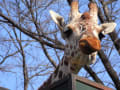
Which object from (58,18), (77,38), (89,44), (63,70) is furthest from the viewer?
(58,18)

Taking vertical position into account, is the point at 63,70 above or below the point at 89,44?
below

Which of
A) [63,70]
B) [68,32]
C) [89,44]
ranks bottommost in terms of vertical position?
→ [63,70]

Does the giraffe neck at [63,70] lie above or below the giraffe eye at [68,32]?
below

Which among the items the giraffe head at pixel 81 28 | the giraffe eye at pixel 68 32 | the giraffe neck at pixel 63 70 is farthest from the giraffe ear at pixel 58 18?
the giraffe neck at pixel 63 70

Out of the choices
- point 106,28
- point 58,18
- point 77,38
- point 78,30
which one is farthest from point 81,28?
point 58,18

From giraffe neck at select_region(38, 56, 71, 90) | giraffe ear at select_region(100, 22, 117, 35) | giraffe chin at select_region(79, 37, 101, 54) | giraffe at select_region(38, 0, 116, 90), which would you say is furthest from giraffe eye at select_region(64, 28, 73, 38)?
giraffe chin at select_region(79, 37, 101, 54)

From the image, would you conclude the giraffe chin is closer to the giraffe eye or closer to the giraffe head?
the giraffe head

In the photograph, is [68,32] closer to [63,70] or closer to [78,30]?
[78,30]

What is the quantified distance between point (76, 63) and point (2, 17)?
3762 millimetres

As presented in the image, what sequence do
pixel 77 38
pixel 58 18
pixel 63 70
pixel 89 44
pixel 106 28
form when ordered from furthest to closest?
pixel 58 18 < pixel 106 28 < pixel 63 70 < pixel 77 38 < pixel 89 44

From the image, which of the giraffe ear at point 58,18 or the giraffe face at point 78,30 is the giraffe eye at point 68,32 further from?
the giraffe ear at point 58,18

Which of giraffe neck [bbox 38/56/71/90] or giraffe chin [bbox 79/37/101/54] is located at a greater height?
giraffe chin [bbox 79/37/101/54]

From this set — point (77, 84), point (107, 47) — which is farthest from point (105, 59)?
point (77, 84)

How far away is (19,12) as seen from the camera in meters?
8.16
